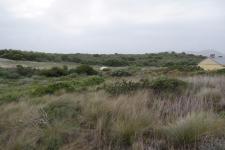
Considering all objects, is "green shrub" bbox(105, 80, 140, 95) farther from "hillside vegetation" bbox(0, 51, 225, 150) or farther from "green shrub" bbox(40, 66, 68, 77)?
"green shrub" bbox(40, 66, 68, 77)

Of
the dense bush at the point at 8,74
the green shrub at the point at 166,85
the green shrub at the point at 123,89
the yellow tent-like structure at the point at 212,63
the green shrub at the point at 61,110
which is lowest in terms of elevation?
the dense bush at the point at 8,74

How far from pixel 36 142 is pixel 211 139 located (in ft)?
7.34

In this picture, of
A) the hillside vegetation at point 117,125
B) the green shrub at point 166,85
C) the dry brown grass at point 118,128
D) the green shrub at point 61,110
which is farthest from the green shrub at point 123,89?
the dry brown grass at point 118,128

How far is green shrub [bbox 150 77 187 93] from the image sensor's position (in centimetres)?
936

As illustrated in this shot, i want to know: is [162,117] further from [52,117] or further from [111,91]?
[111,91]

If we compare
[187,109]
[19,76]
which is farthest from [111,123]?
[19,76]

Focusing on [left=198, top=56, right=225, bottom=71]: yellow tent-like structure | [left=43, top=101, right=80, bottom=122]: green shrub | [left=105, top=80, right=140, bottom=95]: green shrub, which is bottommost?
[left=198, top=56, right=225, bottom=71]: yellow tent-like structure

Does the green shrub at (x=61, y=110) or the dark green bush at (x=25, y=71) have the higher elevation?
the green shrub at (x=61, y=110)

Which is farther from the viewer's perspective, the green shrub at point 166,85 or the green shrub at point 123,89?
the green shrub at point 123,89

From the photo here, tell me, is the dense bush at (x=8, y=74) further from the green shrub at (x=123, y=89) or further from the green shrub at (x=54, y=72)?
the green shrub at (x=123, y=89)

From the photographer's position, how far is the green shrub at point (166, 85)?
936 centimetres

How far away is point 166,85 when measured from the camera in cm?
955

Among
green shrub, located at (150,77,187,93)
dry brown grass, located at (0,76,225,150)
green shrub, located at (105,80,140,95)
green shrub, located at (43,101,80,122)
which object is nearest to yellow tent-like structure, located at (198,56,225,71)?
green shrub, located at (150,77,187,93)

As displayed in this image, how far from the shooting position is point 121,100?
23.7 ft
